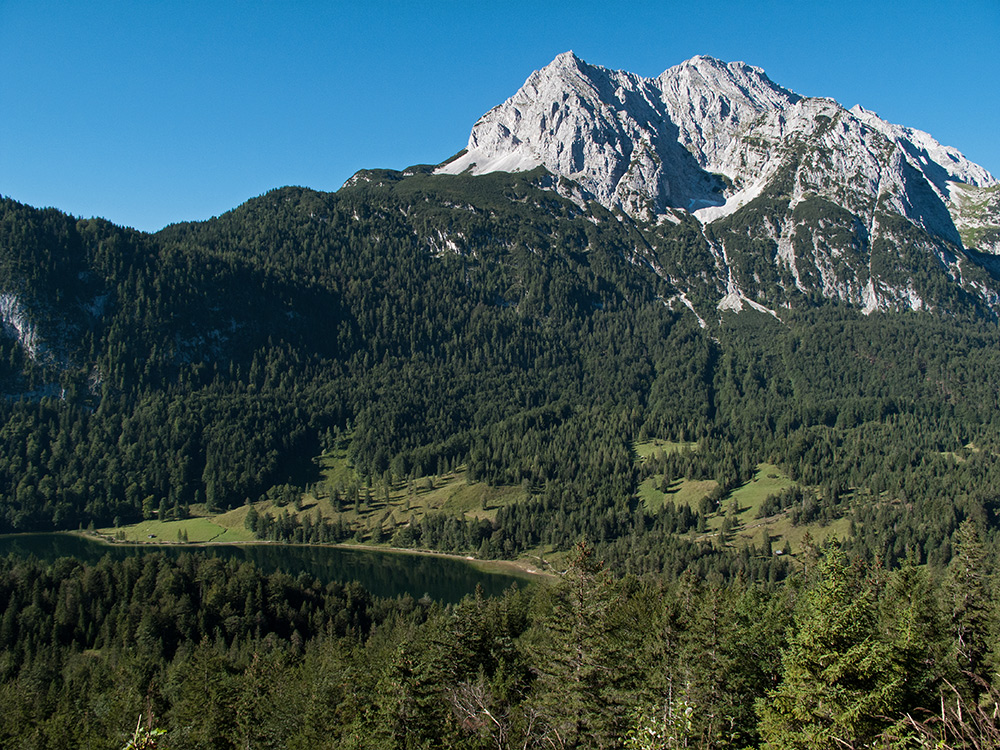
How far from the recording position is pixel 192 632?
134m

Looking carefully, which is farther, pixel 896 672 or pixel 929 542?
pixel 929 542

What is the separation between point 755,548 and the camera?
198 meters

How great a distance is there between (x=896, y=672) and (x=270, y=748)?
47.4 m

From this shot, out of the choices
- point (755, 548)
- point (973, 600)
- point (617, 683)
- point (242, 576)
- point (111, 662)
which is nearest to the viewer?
point (617, 683)

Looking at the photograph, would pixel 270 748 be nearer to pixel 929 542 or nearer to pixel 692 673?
pixel 692 673

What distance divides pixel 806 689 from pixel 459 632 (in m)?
29.9

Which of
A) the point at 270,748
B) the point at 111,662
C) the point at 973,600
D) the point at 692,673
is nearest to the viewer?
the point at 692,673

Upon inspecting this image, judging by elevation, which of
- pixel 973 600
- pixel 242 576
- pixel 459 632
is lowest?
pixel 242 576

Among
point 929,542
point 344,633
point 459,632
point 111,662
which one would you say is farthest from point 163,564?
point 929,542

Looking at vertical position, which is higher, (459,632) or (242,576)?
(459,632)

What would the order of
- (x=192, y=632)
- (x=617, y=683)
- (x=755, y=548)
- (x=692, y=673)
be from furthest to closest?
(x=755, y=548) < (x=192, y=632) < (x=692, y=673) < (x=617, y=683)

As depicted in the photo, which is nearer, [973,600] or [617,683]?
[617,683]

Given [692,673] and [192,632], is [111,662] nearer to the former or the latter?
[192,632]

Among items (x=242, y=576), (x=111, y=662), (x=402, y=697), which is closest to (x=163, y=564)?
(x=242, y=576)
